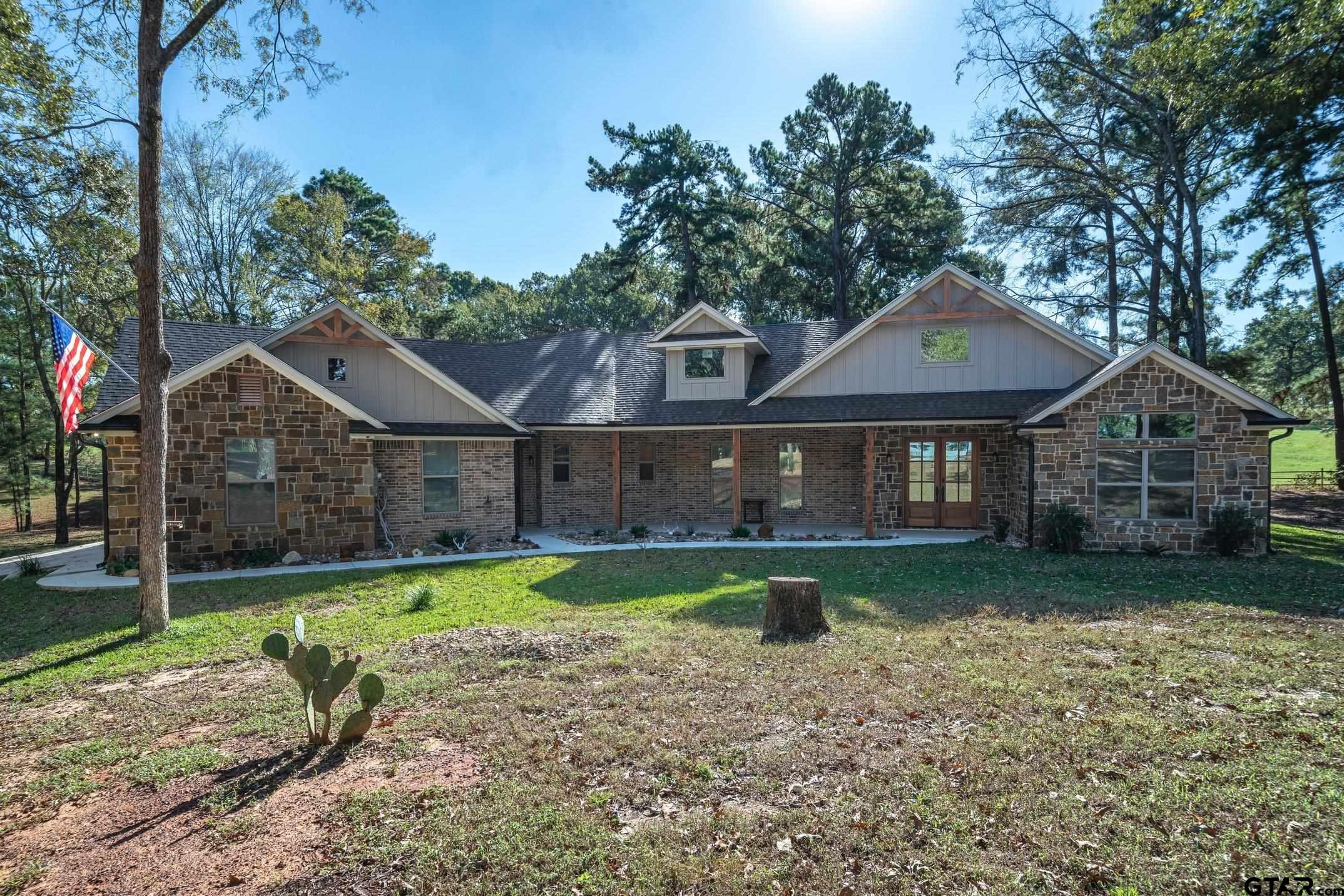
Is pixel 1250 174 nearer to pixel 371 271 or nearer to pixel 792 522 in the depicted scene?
pixel 792 522

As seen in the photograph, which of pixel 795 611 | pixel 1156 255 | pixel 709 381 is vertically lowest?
pixel 795 611

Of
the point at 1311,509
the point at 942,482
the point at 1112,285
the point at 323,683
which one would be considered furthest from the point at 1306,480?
the point at 323,683

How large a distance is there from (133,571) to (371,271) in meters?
22.8

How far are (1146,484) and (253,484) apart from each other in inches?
699

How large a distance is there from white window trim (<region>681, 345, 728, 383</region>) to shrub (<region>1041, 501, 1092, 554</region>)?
27.2 ft

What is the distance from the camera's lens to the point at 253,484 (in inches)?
503

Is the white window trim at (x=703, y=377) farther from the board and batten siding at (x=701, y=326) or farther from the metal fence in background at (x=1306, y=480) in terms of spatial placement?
the metal fence in background at (x=1306, y=480)

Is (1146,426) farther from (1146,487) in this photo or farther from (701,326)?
(701,326)

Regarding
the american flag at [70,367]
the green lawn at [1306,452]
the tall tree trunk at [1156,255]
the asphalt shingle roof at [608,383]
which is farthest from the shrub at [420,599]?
the green lawn at [1306,452]

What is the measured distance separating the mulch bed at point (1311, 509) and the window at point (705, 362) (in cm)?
1703

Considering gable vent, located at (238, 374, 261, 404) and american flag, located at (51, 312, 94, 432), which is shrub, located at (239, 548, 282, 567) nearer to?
gable vent, located at (238, 374, 261, 404)

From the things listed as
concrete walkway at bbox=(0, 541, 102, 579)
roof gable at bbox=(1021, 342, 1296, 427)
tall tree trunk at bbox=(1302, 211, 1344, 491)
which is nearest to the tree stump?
roof gable at bbox=(1021, 342, 1296, 427)

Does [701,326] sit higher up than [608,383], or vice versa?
[701,326]

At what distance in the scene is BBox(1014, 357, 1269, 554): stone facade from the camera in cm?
1237
